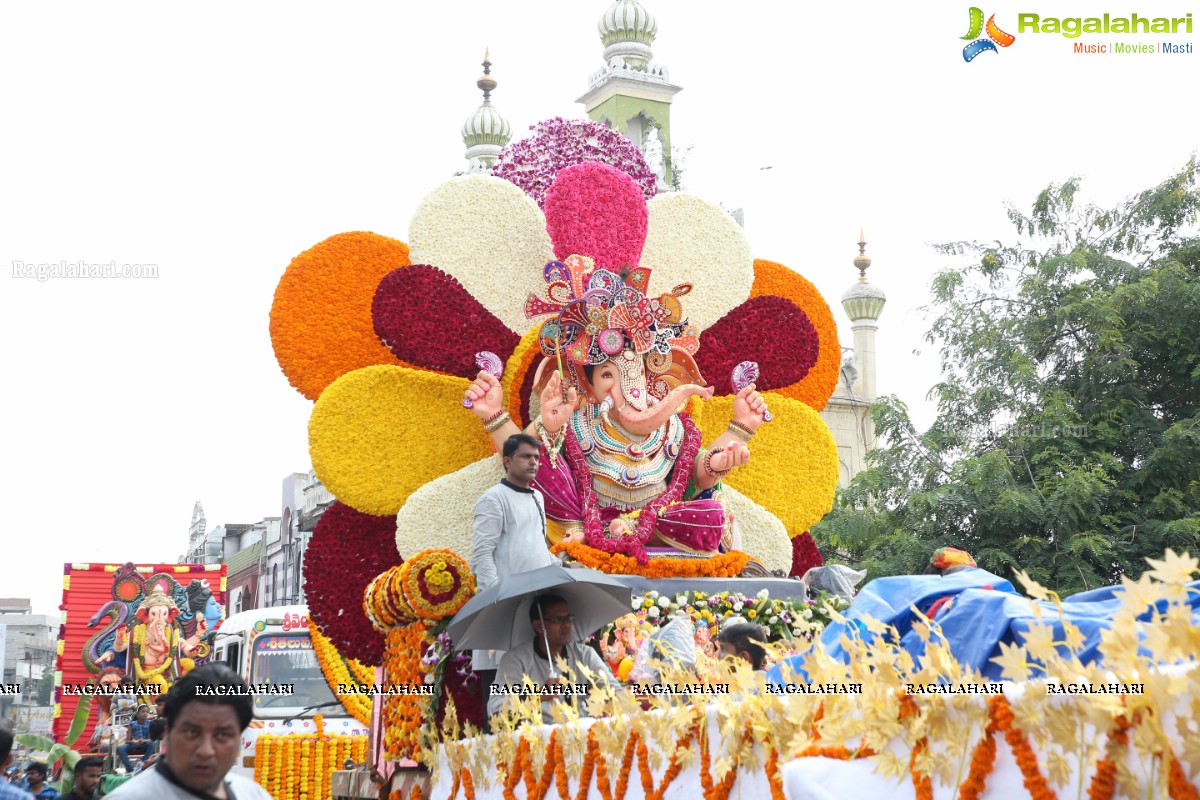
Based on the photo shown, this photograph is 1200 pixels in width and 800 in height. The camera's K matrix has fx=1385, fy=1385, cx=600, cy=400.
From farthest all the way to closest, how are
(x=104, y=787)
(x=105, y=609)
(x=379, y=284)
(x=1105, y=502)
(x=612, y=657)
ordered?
(x=105, y=609) → (x=1105, y=502) → (x=379, y=284) → (x=104, y=787) → (x=612, y=657)

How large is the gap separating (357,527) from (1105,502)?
834cm

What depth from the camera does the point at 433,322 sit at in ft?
30.9

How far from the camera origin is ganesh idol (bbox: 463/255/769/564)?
28.9ft

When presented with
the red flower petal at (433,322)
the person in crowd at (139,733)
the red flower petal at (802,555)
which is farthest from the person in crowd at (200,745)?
the person in crowd at (139,733)

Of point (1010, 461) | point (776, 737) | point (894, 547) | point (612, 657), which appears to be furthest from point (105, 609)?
point (776, 737)

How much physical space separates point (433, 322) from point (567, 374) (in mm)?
1060

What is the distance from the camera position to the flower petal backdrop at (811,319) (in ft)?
35.2

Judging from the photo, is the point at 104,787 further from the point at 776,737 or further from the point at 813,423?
the point at 776,737

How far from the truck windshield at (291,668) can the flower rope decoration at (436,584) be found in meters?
6.66

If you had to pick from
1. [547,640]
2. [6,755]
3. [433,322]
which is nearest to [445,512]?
[433,322]

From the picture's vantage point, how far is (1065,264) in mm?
15000

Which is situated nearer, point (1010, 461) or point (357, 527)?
point (357, 527)

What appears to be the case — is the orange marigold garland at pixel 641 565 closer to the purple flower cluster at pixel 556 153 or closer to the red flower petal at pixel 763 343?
the red flower petal at pixel 763 343

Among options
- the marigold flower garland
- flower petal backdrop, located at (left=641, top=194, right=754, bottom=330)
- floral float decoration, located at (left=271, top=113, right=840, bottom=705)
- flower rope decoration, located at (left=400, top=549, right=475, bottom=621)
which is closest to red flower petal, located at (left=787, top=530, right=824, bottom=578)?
floral float decoration, located at (left=271, top=113, right=840, bottom=705)
